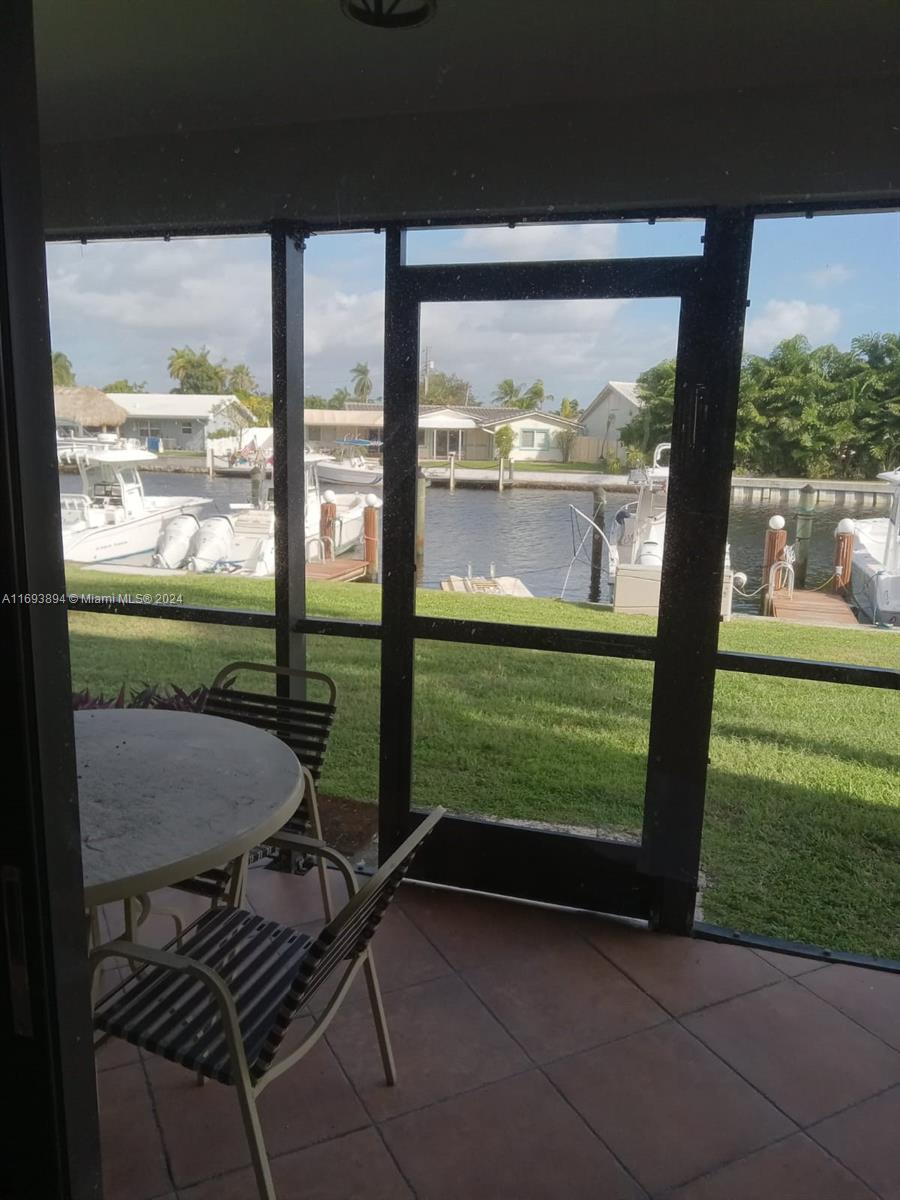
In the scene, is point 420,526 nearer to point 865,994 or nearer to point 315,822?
point 315,822

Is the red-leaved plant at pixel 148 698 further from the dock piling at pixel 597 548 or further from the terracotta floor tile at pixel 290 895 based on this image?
the dock piling at pixel 597 548

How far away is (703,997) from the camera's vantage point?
91.9 inches

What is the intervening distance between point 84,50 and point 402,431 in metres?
1.31

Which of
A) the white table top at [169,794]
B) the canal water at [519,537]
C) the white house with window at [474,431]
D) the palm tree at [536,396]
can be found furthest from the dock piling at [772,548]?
the white table top at [169,794]

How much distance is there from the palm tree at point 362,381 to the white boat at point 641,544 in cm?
80

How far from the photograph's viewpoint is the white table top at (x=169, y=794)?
1.53 metres

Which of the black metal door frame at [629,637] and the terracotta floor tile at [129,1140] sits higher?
the black metal door frame at [629,637]

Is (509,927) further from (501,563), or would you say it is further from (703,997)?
(501,563)

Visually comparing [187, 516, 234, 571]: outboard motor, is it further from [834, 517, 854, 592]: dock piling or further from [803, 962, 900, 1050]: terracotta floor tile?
[803, 962, 900, 1050]: terracotta floor tile

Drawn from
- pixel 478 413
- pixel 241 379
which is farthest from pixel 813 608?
pixel 241 379

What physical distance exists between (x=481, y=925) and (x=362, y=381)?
6.10 feet

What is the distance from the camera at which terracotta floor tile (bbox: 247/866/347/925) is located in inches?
106

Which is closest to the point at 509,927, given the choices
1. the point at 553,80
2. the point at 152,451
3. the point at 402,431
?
the point at 402,431

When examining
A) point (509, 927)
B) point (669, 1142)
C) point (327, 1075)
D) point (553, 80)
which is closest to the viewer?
point (669, 1142)
